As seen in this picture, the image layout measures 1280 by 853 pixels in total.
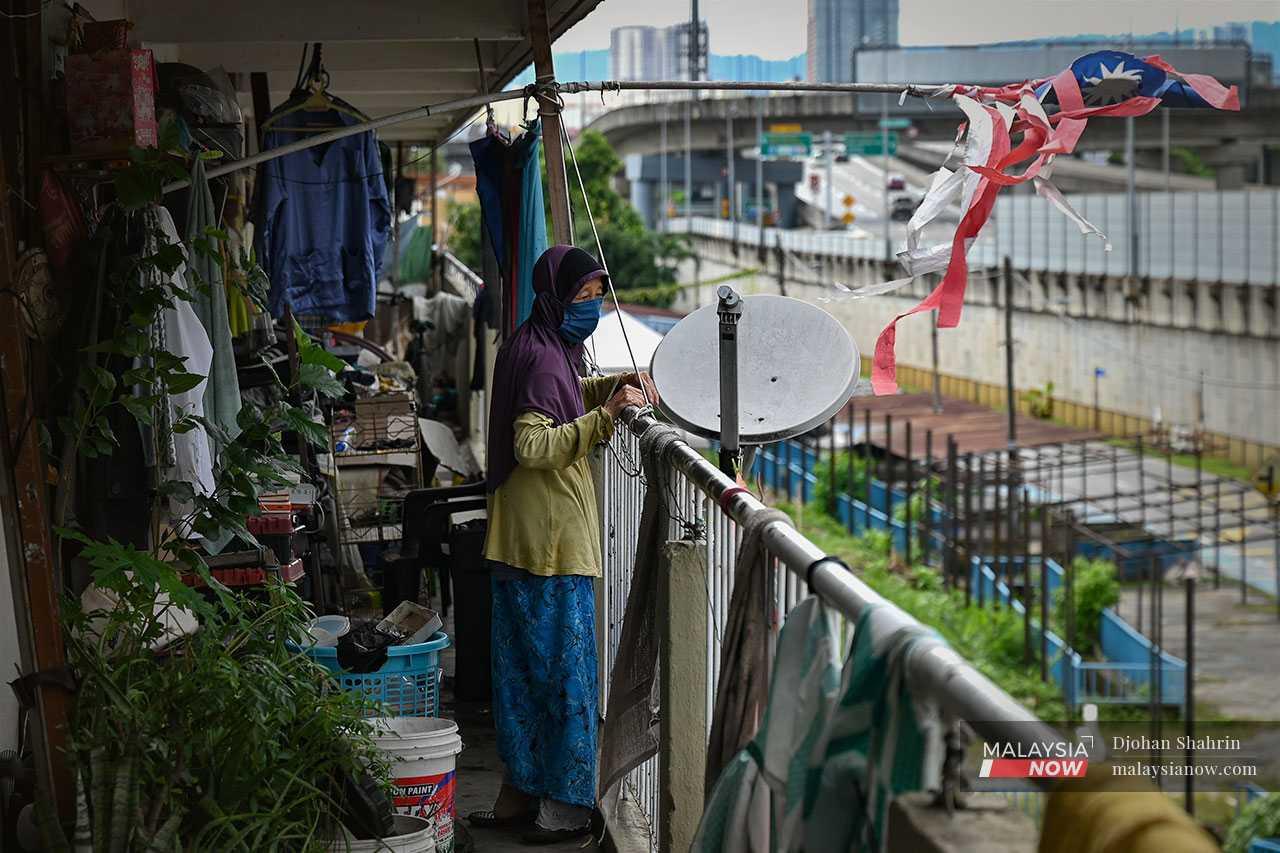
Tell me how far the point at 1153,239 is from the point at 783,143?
1427 centimetres

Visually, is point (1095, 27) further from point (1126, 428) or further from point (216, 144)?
point (216, 144)

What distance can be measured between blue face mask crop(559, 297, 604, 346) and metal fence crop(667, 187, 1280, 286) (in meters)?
33.2

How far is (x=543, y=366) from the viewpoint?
4.23 m

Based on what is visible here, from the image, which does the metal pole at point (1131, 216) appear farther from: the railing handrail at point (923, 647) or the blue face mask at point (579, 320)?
the railing handrail at point (923, 647)

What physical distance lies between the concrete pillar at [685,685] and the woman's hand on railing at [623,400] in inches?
44.3

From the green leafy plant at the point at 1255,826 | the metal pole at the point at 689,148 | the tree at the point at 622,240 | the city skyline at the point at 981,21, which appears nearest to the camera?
the green leafy plant at the point at 1255,826

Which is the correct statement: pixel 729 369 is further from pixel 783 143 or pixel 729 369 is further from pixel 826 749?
pixel 783 143

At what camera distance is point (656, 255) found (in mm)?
56031

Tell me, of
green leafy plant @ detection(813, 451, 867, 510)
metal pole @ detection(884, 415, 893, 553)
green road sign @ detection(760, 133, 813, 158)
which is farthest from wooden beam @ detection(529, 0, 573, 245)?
green road sign @ detection(760, 133, 813, 158)

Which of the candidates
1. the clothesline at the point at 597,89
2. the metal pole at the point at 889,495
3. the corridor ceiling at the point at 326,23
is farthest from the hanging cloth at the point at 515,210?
the metal pole at the point at 889,495

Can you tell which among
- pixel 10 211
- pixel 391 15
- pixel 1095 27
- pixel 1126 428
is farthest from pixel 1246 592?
pixel 1095 27

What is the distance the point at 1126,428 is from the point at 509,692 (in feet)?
139

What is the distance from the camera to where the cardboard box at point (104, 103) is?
12.0 feet

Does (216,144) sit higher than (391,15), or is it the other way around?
(391,15)
